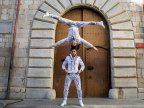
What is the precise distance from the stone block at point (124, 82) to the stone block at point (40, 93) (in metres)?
2.58

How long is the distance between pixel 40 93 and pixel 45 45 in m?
2.05

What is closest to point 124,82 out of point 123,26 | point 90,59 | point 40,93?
point 90,59

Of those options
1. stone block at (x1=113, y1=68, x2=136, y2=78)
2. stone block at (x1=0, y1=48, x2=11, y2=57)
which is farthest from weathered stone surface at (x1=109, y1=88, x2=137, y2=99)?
stone block at (x1=0, y1=48, x2=11, y2=57)

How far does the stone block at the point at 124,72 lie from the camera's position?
9133mm

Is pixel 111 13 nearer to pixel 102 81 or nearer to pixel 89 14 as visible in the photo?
pixel 89 14

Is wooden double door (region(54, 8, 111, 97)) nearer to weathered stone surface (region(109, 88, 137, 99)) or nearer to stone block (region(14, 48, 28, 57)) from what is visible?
weathered stone surface (region(109, 88, 137, 99))

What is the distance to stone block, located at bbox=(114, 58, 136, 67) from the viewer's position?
9234mm

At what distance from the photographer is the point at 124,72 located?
361 inches

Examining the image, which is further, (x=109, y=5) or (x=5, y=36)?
(x=109, y=5)

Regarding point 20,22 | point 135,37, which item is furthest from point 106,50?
point 20,22

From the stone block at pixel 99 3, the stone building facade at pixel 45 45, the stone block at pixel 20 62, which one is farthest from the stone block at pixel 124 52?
the stone block at pixel 20 62

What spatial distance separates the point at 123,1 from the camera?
395 inches

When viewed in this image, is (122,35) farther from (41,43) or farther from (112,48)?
(41,43)

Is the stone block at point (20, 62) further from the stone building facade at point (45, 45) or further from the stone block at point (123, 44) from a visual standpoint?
the stone block at point (123, 44)
